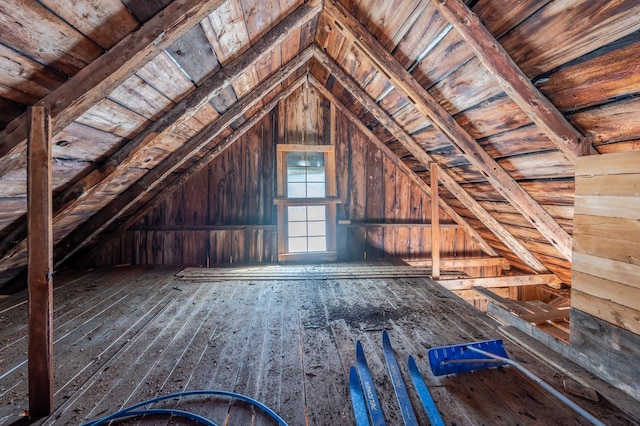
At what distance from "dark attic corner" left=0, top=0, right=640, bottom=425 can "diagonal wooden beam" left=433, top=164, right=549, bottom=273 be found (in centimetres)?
4

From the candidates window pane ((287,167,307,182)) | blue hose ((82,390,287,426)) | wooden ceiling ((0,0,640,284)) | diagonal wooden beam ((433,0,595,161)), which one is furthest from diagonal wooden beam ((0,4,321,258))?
window pane ((287,167,307,182))

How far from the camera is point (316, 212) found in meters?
4.67

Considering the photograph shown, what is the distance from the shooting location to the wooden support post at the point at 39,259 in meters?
1.34

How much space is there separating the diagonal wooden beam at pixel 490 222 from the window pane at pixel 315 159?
5.88ft

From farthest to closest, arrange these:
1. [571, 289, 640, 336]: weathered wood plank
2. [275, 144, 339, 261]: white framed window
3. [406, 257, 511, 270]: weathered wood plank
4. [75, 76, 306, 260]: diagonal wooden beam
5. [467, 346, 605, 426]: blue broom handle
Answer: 1. [406, 257, 511, 270]: weathered wood plank
2. [275, 144, 339, 261]: white framed window
3. [75, 76, 306, 260]: diagonal wooden beam
4. [571, 289, 640, 336]: weathered wood plank
5. [467, 346, 605, 426]: blue broom handle

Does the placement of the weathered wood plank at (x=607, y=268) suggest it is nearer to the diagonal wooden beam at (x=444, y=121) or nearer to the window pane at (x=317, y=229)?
the diagonal wooden beam at (x=444, y=121)

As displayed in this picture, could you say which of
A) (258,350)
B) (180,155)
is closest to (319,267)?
(258,350)

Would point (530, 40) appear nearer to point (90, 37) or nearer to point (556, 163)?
point (556, 163)

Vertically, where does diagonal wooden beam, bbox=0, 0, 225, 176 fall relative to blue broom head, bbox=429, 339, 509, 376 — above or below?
above

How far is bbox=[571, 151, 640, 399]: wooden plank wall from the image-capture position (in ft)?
5.03

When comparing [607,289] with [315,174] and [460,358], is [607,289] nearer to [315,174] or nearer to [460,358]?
[460,358]

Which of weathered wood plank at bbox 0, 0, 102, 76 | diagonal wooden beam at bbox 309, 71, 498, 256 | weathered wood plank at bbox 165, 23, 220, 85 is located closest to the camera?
weathered wood plank at bbox 0, 0, 102, 76

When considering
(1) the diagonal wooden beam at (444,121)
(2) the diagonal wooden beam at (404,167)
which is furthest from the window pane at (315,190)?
(1) the diagonal wooden beam at (444,121)

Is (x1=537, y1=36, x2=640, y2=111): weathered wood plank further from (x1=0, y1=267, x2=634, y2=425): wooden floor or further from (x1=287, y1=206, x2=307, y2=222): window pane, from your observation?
(x1=287, y1=206, x2=307, y2=222): window pane
